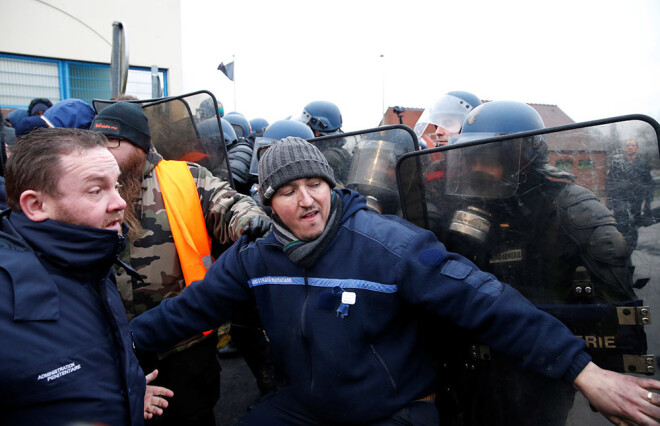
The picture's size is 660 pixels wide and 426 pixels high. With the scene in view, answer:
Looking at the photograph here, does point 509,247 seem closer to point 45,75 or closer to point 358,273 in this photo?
point 358,273

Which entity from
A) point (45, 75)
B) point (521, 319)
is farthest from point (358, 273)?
point (45, 75)

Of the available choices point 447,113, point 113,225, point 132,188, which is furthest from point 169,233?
point 447,113

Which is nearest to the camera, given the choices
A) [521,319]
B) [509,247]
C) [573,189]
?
[521,319]

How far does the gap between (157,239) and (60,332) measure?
41.9 inches

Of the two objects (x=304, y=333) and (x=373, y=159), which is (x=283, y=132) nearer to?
(x=373, y=159)

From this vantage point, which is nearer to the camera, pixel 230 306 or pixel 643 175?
pixel 643 175

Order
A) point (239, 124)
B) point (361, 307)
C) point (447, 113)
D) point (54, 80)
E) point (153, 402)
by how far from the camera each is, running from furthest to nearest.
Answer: point (54, 80) → point (239, 124) → point (447, 113) → point (153, 402) → point (361, 307)

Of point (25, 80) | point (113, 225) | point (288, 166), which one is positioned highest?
point (25, 80)

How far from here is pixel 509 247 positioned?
5.65ft

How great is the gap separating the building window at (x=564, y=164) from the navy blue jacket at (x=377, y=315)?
486 mm

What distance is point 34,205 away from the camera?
1.36m

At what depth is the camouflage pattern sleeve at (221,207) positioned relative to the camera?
90.0 inches

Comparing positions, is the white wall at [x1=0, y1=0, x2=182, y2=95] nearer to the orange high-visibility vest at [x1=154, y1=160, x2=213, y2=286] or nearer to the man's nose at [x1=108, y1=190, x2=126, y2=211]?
the orange high-visibility vest at [x1=154, y1=160, x2=213, y2=286]

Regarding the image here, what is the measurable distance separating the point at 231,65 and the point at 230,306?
36.1 feet
